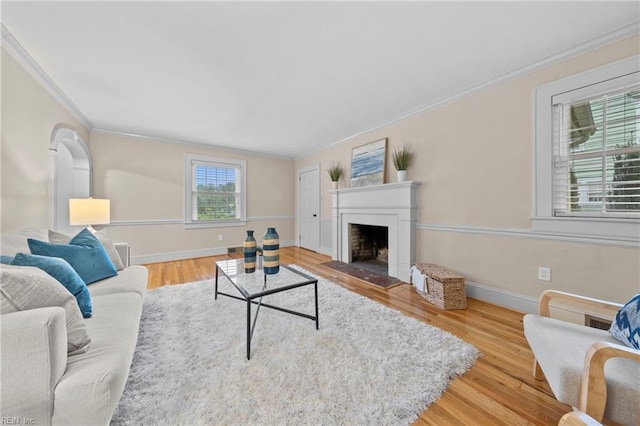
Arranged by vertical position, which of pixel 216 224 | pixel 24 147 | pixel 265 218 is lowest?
pixel 216 224

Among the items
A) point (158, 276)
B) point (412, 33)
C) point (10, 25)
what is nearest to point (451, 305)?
point (412, 33)

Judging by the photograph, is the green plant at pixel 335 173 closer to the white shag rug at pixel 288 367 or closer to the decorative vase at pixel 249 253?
the decorative vase at pixel 249 253

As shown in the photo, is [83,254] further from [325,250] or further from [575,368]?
[325,250]

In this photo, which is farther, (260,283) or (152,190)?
(152,190)

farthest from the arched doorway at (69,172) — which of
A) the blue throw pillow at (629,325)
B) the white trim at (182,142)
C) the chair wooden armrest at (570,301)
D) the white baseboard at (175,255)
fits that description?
the blue throw pillow at (629,325)

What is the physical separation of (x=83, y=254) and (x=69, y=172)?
2775 mm

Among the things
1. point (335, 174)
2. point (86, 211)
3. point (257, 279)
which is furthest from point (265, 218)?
point (257, 279)

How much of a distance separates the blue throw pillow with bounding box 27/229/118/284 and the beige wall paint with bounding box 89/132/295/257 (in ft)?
8.12

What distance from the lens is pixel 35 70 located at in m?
2.22

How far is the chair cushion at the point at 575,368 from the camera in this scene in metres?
0.90

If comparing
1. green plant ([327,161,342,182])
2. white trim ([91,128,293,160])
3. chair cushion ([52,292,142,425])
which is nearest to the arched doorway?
white trim ([91,128,293,160])

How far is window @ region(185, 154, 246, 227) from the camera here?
4.75m

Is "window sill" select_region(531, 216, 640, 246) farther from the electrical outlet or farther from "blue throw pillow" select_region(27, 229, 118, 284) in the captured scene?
"blue throw pillow" select_region(27, 229, 118, 284)

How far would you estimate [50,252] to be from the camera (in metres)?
1.63
